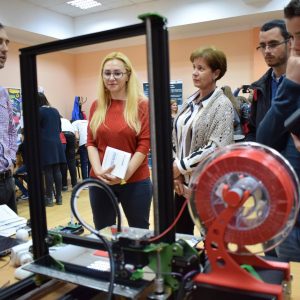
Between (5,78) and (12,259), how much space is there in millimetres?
5346

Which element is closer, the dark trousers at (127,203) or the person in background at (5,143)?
the dark trousers at (127,203)

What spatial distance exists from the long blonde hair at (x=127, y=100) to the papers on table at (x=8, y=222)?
0.50m

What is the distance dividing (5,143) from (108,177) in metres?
0.68

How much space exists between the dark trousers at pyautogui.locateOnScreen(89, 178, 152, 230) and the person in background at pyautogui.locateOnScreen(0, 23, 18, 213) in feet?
1.70

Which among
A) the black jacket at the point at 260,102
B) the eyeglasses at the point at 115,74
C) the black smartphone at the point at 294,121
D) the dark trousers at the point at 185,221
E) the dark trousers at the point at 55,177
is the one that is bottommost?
the dark trousers at the point at 55,177

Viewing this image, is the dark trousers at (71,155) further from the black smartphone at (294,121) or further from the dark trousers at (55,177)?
the black smartphone at (294,121)

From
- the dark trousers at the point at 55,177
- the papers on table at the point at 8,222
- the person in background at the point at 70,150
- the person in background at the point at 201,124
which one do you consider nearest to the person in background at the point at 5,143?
the papers on table at the point at 8,222

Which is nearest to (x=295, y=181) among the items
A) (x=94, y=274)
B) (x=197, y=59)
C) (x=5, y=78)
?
(x=94, y=274)

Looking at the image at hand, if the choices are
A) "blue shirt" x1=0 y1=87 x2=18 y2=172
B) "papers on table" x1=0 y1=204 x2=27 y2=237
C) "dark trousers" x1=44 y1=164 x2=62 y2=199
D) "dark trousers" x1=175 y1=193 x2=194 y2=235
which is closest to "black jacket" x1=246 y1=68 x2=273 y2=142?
"dark trousers" x1=175 y1=193 x2=194 y2=235

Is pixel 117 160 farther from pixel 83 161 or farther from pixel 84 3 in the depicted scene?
pixel 84 3

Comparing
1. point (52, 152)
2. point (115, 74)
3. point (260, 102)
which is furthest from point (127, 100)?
point (52, 152)

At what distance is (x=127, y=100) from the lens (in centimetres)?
155

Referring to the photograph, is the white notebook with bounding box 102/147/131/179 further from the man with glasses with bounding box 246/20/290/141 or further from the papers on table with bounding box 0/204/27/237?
the man with glasses with bounding box 246/20/290/141

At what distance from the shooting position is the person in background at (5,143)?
1.72 meters
